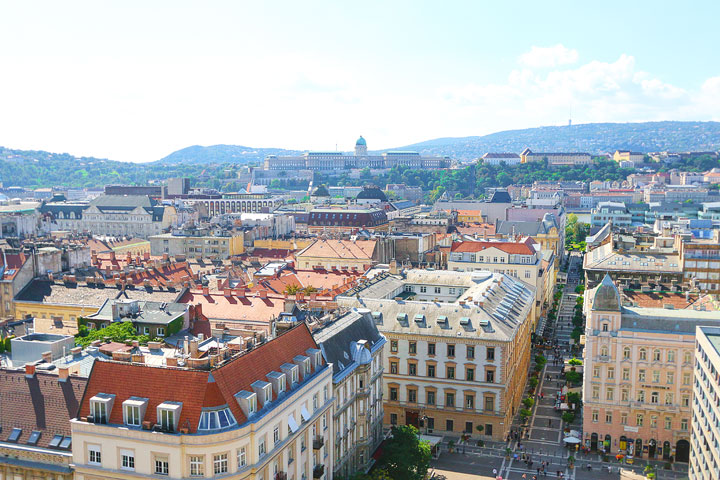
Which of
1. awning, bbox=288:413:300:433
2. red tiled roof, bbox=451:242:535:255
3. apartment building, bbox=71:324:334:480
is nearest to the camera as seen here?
apartment building, bbox=71:324:334:480

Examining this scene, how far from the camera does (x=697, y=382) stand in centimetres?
6469

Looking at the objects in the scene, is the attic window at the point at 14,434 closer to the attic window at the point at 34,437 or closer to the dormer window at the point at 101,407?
the attic window at the point at 34,437

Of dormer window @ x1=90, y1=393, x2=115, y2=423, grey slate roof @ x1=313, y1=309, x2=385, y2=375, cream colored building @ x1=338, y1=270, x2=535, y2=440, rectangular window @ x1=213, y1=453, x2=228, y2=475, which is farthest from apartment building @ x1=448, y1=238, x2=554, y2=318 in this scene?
dormer window @ x1=90, y1=393, x2=115, y2=423

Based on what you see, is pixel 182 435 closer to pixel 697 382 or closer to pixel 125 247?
pixel 697 382

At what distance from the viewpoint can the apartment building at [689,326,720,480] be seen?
55281mm

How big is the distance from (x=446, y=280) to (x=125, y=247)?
302 feet

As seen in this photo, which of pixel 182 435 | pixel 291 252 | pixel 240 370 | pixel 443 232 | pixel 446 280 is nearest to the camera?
pixel 182 435

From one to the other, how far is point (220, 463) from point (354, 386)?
22.7 metres

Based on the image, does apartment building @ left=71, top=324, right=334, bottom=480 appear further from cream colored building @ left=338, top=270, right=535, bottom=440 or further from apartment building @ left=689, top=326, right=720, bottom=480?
cream colored building @ left=338, top=270, right=535, bottom=440

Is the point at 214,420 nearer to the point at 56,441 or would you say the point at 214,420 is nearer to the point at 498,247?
the point at 56,441

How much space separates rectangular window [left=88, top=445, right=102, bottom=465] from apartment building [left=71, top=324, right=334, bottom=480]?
6cm

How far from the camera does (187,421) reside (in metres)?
41.9

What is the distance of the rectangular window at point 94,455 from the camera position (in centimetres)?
4403

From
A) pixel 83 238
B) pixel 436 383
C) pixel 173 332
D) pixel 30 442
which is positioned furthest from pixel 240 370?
pixel 83 238
